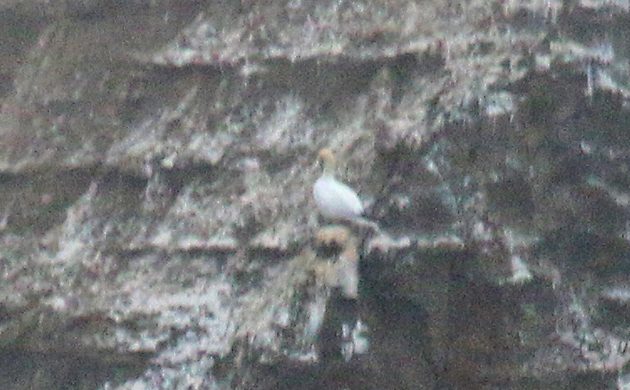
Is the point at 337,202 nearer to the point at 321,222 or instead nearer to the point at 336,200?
the point at 336,200

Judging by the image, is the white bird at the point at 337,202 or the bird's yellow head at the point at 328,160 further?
the bird's yellow head at the point at 328,160

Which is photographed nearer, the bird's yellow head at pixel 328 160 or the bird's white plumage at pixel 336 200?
the bird's white plumage at pixel 336 200

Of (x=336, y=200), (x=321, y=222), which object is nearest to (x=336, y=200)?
(x=336, y=200)

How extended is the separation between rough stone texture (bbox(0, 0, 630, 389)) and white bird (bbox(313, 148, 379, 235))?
8 cm

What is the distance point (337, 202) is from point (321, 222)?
0.18 m

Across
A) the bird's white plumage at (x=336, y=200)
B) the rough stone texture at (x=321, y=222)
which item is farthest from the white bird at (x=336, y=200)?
the rough stone texture at (x=321, y=222)

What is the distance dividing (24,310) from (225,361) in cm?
66

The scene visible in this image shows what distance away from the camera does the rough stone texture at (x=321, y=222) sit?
2066 mm

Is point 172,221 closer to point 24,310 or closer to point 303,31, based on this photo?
point 24,310

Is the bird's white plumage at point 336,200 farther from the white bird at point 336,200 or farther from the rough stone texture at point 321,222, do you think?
the rough stone texture at point 321,222

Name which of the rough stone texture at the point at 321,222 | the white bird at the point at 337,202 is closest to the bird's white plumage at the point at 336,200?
the white bird at the point at 337,202

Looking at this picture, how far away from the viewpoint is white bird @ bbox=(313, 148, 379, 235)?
6.61 feet

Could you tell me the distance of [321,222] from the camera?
218 centimetres

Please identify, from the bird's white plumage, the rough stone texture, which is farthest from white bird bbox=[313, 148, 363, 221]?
the rough stone texture
